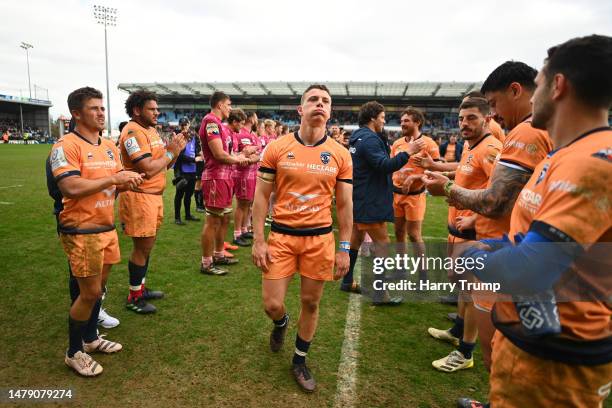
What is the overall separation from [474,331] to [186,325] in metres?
2.98

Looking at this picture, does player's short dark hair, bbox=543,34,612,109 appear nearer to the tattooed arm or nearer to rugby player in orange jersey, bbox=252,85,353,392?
the tattooed arm

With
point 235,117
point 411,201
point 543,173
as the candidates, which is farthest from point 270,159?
point 235,117

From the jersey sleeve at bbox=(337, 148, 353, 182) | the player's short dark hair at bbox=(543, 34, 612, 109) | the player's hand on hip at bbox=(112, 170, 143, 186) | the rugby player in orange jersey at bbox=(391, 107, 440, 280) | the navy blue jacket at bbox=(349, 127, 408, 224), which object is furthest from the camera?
the rugby player in orange jersey at bbox=(391, 107, 440, 280)

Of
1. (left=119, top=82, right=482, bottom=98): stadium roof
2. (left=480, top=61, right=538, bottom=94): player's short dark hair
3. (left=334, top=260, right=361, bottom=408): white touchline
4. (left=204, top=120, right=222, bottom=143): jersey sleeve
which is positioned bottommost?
(left=334, top=260, right=361, bottom=408): white touchline

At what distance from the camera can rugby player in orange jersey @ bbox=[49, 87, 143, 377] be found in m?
2.90

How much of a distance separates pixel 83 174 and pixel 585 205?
3332 millimetres

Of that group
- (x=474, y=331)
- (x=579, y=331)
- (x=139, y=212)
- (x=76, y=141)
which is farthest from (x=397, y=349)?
(x=76, y=141)

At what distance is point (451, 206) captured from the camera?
3.78 m

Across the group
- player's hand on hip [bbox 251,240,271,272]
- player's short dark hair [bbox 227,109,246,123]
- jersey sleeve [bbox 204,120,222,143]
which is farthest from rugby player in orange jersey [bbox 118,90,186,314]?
player's short dark hair [bbox 227,109,246,123]

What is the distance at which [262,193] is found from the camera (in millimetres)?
3027

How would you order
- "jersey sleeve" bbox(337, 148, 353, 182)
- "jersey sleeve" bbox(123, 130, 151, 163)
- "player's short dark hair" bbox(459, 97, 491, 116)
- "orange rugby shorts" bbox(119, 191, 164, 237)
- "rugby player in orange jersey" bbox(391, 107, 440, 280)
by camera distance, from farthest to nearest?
"rugby player in orange jersey" bbox(391, 107, 440, 280) → "orange rugby shorts" bbox(119, 191, 164, 237) → "jersey sleeve" bbox(123, 130, 151, 163) → "player's short dark hair" bbox(459, 97, 491, 116) → "jersey sleeve" bbox(337, 148, 353, 182)

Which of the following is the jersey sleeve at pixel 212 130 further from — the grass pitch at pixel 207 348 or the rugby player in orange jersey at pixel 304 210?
the rugby player in orange jersey at pixel 304 210

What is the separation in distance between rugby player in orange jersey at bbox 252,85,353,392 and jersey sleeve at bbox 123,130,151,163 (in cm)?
166

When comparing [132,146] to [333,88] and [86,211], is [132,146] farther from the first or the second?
[333,88]
